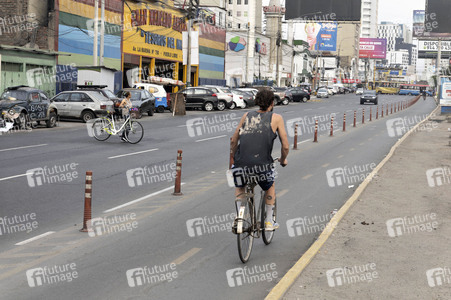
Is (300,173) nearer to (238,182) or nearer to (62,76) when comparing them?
(238,182)

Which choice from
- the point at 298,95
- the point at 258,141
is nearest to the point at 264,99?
the point at 258,141

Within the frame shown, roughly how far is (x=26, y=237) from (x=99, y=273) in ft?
6.48

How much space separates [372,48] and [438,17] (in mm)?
117252

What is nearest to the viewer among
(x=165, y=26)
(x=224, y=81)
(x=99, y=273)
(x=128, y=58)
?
(x=99, y=273)

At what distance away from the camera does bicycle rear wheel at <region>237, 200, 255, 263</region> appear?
6941 millimetres

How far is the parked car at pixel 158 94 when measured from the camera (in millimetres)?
39781

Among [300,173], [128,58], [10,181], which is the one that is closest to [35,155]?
[10,181]

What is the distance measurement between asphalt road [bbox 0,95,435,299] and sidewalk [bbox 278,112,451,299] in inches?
18.3

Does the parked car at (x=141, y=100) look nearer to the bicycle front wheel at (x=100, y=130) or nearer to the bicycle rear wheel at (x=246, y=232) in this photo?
the bicycle front wheel at (x=100, y=130)

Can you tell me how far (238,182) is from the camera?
700 centimetres

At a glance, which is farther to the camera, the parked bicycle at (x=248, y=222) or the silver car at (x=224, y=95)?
the silver car at (x=224, y=95)

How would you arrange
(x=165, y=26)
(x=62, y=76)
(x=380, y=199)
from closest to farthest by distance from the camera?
(x=380, y=199), (x=62, y=76), (x=165, y=26)

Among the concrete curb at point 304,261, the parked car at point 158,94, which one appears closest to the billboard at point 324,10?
the parked car at point 158,94

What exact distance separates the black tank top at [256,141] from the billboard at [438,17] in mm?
72808
